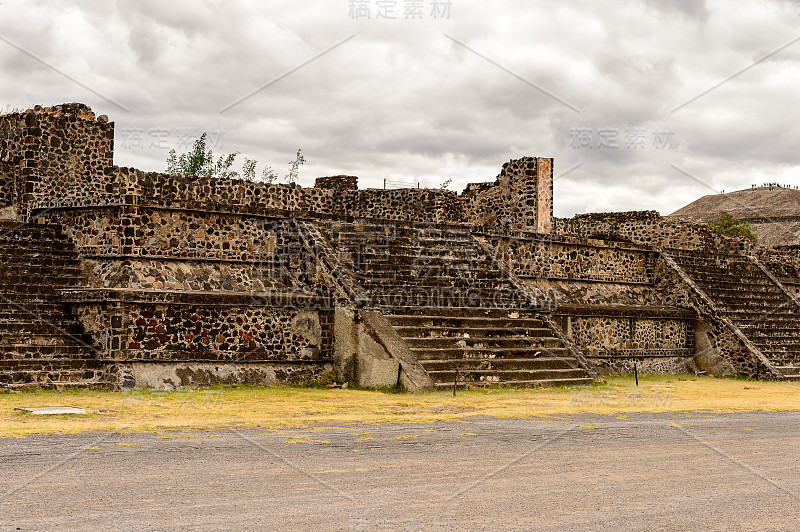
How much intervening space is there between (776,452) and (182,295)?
9221mm

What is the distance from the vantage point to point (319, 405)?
40.0 ft

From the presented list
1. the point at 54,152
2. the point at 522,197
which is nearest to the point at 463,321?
the point at 522,197

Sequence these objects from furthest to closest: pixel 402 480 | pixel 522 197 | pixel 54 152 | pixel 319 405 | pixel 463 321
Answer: pixel 522 197 → pixel 54 152 → pixel 463 321 → pixel 319 405 → pixel 402 480

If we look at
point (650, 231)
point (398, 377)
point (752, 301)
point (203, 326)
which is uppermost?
point (650, 231)

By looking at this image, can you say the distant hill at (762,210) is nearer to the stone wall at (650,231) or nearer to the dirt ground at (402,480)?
the stone wall at (650,231)

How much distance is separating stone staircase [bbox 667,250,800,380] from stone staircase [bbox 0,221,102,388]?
14788 mm

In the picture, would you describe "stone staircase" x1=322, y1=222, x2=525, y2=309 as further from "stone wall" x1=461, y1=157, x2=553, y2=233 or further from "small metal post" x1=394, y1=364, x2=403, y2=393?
"stone wall" x1=461, y1=157, x2=553, y2=233

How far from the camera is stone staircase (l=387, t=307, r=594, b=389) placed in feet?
47.5

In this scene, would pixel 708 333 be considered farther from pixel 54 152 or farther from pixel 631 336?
pixel 54 152

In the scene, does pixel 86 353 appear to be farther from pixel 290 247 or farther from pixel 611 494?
pixel 611 494

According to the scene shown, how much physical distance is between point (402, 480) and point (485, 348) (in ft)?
28.3

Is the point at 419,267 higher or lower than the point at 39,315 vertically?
higher

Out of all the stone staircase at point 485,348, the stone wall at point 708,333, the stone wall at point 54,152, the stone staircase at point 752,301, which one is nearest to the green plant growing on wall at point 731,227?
the stone staircase at point 752,301

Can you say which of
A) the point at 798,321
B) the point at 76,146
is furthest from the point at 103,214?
the point at 798,321
